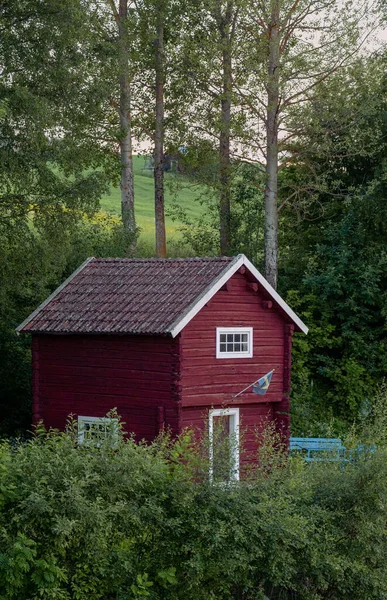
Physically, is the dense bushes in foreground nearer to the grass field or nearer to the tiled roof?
the tiled roof

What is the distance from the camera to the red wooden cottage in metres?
21.2

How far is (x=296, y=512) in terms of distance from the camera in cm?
1416

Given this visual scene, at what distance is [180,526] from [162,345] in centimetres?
824

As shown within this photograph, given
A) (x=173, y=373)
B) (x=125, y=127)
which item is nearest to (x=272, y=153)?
(x=125, y=127)

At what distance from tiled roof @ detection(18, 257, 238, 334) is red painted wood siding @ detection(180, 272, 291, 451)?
56cm

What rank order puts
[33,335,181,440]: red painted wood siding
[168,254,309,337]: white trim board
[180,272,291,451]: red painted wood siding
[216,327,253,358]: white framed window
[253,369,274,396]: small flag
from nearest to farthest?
[168,254,309,337]: white trim board < [33,335,181,440]: red painted wood siding < [180,272,291,451]: red painted wood siding < [216,327,253,358]: white framed window < [253,369,274,396]: small flag

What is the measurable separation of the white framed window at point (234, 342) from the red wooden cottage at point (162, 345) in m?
0.02

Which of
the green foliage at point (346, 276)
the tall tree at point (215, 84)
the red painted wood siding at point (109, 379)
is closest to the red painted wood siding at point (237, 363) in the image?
the red painted wood siding at point (109, 379)

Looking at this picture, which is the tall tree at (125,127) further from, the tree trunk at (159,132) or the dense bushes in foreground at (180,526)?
the dense bushes in foreground at (180,526)

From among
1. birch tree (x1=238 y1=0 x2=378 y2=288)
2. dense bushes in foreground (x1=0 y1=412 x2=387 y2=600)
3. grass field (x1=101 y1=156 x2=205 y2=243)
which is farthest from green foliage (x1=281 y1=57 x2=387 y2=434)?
grass field (x1=101 y1=156 x2=205 y2=243)

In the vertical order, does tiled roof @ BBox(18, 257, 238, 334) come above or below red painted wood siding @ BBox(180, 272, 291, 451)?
above

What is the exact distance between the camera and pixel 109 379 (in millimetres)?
22031

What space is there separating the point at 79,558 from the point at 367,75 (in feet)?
74.7

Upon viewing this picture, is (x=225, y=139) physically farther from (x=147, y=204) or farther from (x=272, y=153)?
(x=147, y=204)
